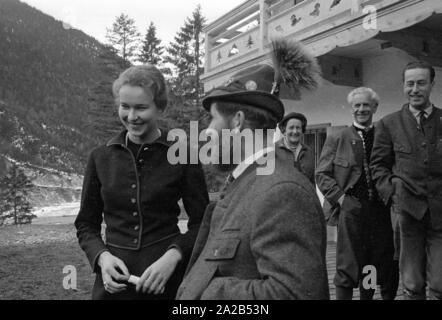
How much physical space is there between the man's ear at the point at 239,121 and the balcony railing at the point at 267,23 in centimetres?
251

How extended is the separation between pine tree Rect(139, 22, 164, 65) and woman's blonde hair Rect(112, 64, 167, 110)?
99.3ft

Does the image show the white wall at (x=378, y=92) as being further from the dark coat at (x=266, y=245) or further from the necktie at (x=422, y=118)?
the dark coat at (x=266, y=245)

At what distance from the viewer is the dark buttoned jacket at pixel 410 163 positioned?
8.98ft

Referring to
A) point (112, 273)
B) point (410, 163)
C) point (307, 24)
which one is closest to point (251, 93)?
point (112, 273)

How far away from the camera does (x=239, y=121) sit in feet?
4.98

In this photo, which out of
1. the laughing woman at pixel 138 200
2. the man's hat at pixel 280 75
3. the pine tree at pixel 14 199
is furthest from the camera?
the pine tree at pixel 14 199

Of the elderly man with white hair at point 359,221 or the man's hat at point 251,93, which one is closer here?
the man's hat at point 251,93

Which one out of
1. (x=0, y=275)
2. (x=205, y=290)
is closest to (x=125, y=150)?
(x=205, y=290)

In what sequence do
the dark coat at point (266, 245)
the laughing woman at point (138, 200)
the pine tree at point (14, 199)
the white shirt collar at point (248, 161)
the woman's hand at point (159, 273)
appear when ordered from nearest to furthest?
the dark coat at point (266, 245) < the white shirt collar at point (248, 161) < the woman's hand at point (159, 273) < the laughing woman at point (138, 200) < the pine tree at point (14, 199)

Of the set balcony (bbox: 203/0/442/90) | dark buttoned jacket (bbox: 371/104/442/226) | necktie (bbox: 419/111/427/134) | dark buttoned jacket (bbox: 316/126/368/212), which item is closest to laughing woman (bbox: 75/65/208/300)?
balcony (bbox: 203/0/442/90)

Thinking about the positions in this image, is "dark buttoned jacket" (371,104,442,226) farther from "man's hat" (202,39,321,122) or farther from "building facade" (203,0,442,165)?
"man's hat" (202,39,321,122)

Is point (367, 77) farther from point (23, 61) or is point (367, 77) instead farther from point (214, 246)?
point (23, 61)

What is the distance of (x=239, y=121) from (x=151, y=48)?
31878mm

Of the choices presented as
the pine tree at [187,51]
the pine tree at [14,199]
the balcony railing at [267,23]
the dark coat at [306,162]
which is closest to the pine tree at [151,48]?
the pine tree at [187,51]
